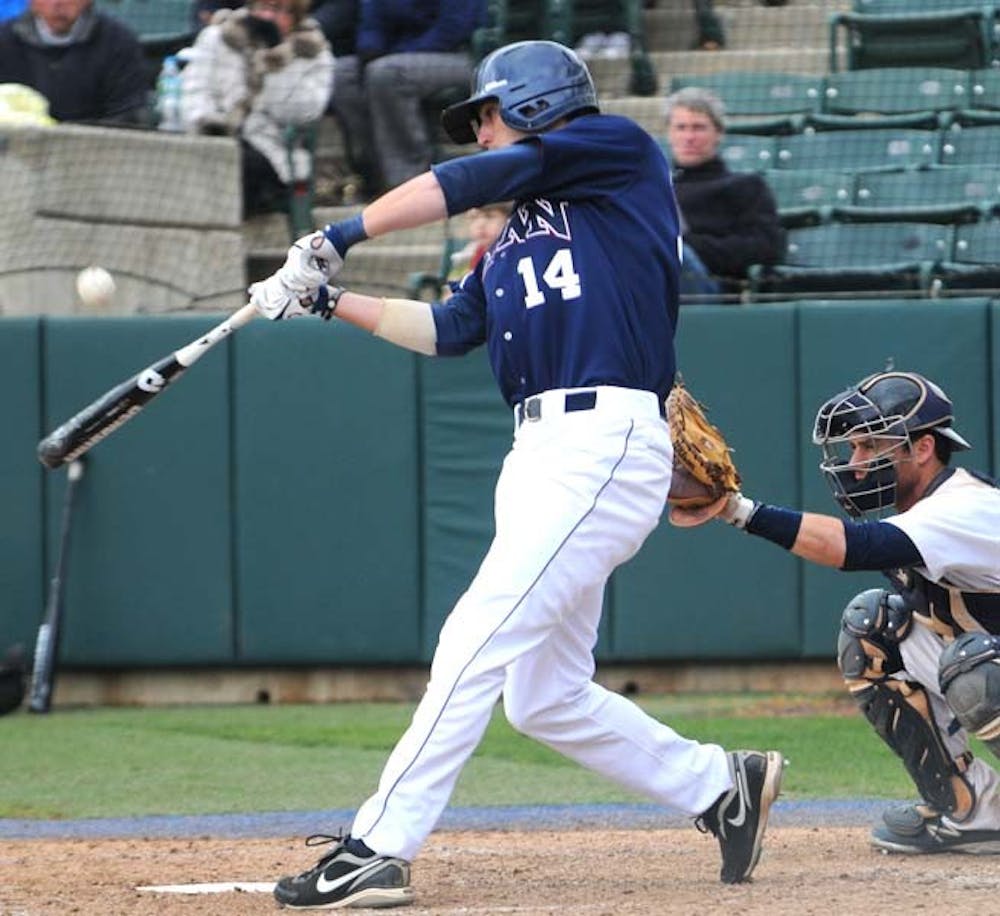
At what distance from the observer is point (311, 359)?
27.9 feet

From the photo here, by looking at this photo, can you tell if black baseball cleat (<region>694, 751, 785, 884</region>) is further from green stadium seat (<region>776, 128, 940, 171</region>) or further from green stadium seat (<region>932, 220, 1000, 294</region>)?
green stadium seat (<region>776, 128, 940, 171</region>)

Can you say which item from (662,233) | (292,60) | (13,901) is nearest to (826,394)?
(292,60)

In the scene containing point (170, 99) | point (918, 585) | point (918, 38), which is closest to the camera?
point (918, 585)

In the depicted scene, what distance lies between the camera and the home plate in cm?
462

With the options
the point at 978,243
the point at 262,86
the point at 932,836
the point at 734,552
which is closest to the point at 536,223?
the point at 932,836

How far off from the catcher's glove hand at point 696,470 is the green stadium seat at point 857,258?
4327 mm

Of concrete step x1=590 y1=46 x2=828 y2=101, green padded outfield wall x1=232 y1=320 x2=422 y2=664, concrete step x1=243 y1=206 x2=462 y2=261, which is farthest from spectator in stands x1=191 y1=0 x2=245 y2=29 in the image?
green padded outfield wall x1=232 y1=320 x2=422 y2=664

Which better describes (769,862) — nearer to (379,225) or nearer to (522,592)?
(522,592)

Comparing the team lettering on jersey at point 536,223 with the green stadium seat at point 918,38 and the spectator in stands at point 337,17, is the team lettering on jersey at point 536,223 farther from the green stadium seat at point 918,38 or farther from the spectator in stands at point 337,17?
the green stadium seat at point 918,38

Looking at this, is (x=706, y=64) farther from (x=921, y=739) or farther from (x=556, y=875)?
(x=556, y=875)

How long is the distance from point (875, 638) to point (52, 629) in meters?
4.28

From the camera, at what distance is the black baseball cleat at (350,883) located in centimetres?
425

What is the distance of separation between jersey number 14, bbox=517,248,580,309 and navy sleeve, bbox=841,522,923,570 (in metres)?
0.79

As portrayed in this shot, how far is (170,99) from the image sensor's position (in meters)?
10.3
